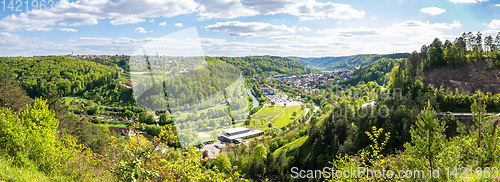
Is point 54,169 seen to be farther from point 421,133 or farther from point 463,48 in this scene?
point 463,48

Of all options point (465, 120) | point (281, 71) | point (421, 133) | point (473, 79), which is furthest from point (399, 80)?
point (281, 71)

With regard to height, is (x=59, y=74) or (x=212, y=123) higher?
(x=59, y=74)

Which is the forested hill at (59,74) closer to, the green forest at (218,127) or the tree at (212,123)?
the green forest at (218,127)

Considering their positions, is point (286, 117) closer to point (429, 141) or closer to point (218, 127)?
point (218, 127)

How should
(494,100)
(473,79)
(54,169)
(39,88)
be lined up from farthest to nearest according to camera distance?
(39,88)
(473,79)
(494,100)
(54,169)

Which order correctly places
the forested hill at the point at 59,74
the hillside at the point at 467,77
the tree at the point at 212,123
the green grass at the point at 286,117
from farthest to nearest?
the forested hill at the point at 59,74 < the green grass at the point at 286,117 < the tree at the point at 212,123 < the hillside at the point at 467,77

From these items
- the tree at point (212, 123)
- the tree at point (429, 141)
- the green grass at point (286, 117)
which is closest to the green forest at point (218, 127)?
the tree at point (429, 141)

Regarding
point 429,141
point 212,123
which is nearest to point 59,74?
point 212,123

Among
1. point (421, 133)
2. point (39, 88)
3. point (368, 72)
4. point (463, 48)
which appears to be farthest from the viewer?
point (368, 72)
